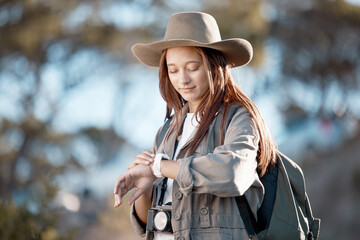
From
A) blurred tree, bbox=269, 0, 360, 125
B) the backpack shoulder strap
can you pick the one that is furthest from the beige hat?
blurred tree, bbox=269, 0, 360, 125

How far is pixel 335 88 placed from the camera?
→ 1636 centimetres

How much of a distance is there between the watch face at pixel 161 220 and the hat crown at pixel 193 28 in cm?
69

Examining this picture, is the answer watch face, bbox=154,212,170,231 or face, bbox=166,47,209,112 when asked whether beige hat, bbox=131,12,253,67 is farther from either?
watch face, bbox=154,212,170,231

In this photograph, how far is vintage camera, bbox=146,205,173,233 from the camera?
1.88 metres

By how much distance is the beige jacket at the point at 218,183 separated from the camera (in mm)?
1646

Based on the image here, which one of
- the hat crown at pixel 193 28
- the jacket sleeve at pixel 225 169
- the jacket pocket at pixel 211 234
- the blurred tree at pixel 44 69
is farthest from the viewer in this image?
the blurred tree at pixel 44 69

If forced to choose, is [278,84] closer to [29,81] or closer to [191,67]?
[29,81]

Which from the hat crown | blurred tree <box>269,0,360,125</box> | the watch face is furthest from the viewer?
blurred tree <box>269,0,360,125</box>

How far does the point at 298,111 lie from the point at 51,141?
8089 millimetres

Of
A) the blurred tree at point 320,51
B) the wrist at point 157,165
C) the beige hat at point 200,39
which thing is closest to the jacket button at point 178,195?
the wrist at point 157,165

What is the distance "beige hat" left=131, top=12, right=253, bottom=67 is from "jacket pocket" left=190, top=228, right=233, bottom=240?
0.69m

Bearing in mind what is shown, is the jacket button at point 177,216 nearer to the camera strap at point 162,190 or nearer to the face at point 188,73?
the camera strap at point 162,190

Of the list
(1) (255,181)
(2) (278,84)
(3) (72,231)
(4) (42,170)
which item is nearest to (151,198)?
(1) (255,181)

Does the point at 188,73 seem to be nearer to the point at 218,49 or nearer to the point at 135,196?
the point at 218,49
